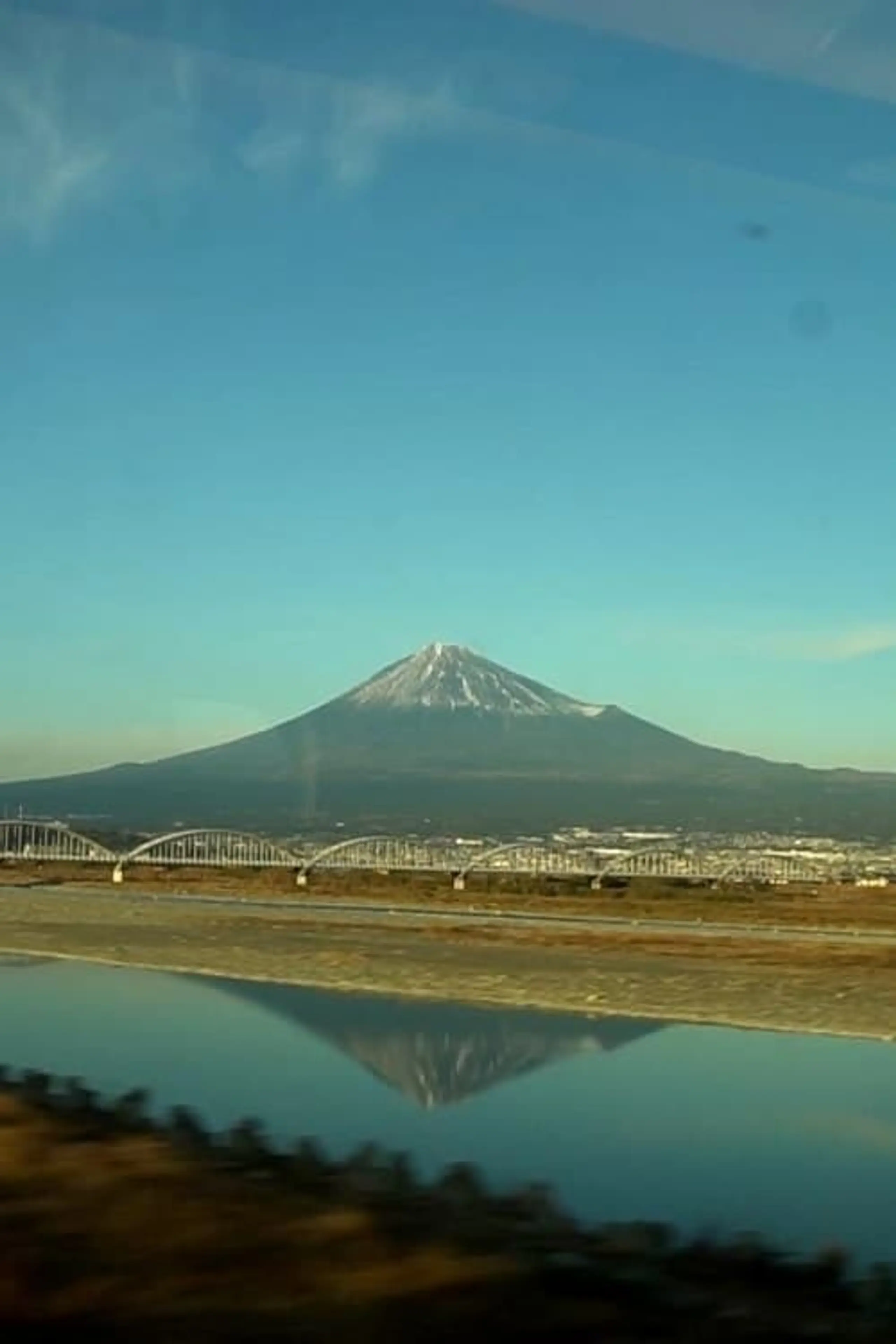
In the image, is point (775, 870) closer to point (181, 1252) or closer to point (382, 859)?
point (382, 859)

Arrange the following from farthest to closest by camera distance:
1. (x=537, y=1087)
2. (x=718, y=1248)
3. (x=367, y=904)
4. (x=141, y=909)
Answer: (x=367, y=904) → (x=141, y=909) → (x=537, y=1087) → (x=718, y=1248)

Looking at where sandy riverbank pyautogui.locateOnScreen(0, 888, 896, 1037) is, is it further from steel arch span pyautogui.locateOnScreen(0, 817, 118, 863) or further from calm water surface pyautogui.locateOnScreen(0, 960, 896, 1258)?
steel arch span pyautogui.locateOnScreen(0, 817, 118, 863)

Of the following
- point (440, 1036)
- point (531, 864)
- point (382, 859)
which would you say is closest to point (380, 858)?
Result: point (382, 859)

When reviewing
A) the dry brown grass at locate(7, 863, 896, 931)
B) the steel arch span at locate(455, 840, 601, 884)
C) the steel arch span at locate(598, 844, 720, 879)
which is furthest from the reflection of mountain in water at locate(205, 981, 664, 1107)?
the steel arch span at locate(598, 844, 720, 879)

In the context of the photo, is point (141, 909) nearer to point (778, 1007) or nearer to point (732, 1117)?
point (778, 1007)

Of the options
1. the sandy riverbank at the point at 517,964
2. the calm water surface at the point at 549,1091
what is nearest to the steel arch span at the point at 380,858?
the sandy riverbank at the point at 517,964

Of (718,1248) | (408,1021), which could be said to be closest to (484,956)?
(408,1021)

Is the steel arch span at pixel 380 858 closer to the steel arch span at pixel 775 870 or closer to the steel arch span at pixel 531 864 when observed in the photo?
the steel arch span at pixel 531 864
